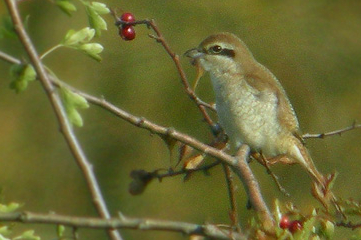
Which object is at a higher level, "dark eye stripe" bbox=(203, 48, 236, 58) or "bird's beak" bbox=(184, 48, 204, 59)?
"bird's beak" bbox=(184, 48, 204, 59)

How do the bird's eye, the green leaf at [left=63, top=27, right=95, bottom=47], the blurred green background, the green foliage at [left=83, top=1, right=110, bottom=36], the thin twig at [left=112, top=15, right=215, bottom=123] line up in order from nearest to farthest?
the green leaf at [left=63, top=27, right=95, bottom=47]
the green foliage at [left=83, top=1, right=110, bottom=36]
the thin twig at [left=112, top=15, right=215, bottom=123]
the bird's eye
the blurred green background

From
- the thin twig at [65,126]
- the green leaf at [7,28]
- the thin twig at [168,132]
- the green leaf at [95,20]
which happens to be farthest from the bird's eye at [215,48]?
the thin twig at [65,126]

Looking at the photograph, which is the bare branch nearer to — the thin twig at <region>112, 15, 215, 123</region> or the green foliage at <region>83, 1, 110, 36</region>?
the green foliage at <region>83, 1, 110, 36</region>

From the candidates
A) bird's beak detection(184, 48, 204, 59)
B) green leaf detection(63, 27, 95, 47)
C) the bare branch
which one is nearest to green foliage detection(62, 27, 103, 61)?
green leaf detection(63, 27, 95, 47)

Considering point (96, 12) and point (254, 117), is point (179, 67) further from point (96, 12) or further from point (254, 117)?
point (254, 117)

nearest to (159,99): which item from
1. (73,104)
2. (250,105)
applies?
(250,105)

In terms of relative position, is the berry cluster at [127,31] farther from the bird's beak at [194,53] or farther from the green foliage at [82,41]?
the bird's beak at [194,53]
